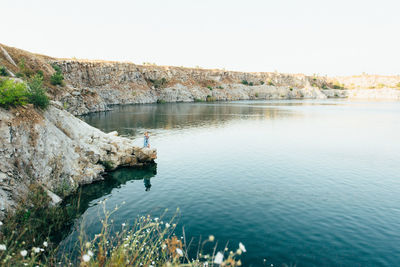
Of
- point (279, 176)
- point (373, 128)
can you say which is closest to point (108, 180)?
point (279, 176)

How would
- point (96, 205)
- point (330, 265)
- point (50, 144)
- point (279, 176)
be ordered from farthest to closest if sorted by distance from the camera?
point (279, 176), point (50, 144), point (96, 205), point (330, 265)

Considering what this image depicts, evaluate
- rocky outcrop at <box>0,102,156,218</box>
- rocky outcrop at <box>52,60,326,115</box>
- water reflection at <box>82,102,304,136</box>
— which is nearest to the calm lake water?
rocky outcrop at <box>0,102,156,218</box>

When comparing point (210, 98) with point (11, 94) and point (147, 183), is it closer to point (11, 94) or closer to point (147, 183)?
point (147, 183)

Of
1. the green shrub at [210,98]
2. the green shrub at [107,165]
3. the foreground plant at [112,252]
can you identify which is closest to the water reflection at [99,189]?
the green shrub at [107,165]

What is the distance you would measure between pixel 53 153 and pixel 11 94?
5115 millimetres

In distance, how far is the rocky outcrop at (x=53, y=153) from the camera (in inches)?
604

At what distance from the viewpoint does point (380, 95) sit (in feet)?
582

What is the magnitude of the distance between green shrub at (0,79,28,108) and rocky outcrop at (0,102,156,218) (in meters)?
0.53

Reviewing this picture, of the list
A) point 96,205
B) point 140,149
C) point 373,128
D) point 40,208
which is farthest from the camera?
point 373,128

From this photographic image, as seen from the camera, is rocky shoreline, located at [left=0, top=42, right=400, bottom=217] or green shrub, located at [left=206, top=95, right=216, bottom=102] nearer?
rocky shoreline, located at [left=0, top=42, right=400, bottom=217]

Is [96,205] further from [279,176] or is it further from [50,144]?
[279,176]

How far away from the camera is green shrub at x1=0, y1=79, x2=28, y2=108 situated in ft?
54.6

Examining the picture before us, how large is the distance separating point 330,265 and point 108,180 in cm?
1865

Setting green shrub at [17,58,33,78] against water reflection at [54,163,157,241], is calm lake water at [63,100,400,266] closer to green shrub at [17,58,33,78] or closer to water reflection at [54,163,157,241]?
water reflection at [54,163,157,241]
